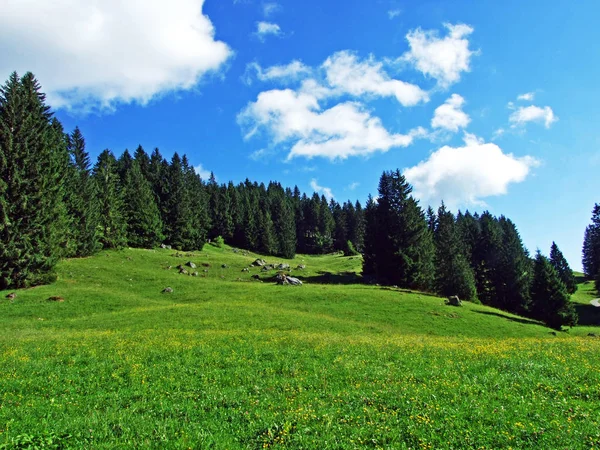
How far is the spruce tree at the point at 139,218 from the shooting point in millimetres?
89750

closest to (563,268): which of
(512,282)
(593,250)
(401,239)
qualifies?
(593,250)

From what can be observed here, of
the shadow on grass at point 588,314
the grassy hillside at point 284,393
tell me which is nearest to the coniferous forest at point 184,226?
the shadow on grass at point 588,314

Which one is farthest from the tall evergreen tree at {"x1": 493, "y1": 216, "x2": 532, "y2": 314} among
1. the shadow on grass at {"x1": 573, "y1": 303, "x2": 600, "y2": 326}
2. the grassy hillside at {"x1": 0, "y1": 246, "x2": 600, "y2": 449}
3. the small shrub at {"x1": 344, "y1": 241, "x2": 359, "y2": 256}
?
the grassy hillside at {"x1": 0, "y1": 246, "x2": 600, "y2": 449}

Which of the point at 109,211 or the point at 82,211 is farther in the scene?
the point at 109,211

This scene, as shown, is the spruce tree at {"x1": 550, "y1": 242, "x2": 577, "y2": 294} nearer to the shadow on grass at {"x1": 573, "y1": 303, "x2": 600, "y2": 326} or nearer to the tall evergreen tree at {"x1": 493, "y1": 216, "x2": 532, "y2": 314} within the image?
the shadow on grass at {"x1": 573, "y1": 303, "x2": 600, "y2": 326}

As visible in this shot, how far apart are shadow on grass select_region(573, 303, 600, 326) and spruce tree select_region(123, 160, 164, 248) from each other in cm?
10708

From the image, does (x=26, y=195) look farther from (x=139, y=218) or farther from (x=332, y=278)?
(x=332, y=278)

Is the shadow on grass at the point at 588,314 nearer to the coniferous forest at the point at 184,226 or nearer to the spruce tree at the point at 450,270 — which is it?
the coniferous forest at the point at 184,226

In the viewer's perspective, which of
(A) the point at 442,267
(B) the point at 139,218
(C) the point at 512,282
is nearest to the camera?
(A) the point at 442,267

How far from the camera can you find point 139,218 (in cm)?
9050

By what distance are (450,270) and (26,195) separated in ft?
248

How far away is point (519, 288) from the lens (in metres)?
83.8

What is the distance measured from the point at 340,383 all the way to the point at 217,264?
217ft

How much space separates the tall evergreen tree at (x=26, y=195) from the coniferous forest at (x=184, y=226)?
5.6 inches
